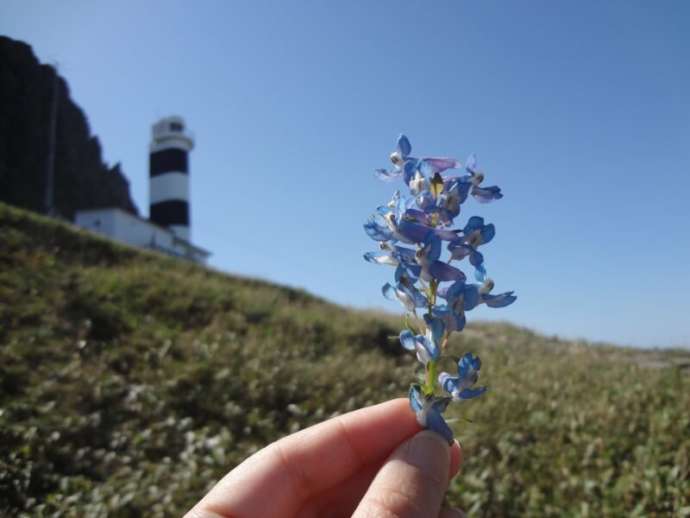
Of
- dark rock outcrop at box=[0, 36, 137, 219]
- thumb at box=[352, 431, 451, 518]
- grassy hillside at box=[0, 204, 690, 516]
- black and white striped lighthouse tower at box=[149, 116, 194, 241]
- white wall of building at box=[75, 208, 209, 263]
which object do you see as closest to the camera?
thumb at box=[352, 431, 451, 518]

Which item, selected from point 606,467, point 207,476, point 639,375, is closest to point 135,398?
point 207,476

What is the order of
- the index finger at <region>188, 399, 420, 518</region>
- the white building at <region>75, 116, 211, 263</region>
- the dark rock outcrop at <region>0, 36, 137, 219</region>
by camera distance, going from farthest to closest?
the white building at <region>75, 116, 211, 263</region> < the dark rock outcrop at <region>0, 36, 137, 219</region> < the index finger at <region>188, 399, 420, 518</region>

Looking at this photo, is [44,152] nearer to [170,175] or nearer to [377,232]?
[170,175]

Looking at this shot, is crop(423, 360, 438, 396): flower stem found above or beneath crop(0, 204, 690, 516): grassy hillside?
above

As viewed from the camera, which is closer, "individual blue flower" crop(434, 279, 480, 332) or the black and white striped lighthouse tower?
"individual blue flower" crop(434, 279, 480, 332)

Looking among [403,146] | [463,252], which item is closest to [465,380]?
[463,252]

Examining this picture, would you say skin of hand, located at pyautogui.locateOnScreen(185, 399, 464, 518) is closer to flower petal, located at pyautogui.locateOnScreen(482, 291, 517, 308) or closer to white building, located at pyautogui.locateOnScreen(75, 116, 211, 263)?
flower petal, located at pyautogui.locateOnScreen(482, 291, 517, 308)

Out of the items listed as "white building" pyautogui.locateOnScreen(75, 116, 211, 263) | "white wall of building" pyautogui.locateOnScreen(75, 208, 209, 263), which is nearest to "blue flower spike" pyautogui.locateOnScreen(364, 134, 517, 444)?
"white wall of building" pyautogui.locateOnScreen(75, 208, 209, 263)
